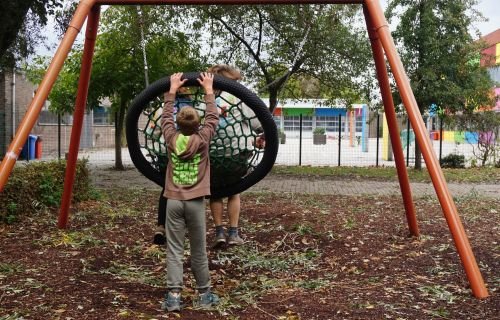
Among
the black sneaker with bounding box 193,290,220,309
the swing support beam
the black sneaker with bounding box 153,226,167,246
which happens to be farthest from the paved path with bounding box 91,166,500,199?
the black sneaker with bounding box 193,290,220,309

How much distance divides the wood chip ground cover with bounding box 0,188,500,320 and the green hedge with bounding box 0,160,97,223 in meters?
0.17

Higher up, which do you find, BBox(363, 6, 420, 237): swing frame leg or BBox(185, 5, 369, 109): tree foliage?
BBox(185, 5, 369, 109): tree foliage

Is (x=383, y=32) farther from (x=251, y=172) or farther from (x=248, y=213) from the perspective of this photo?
(x=248, y=213)

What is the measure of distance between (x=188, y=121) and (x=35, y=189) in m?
3.88

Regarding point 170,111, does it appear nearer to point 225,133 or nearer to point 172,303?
point 225,133

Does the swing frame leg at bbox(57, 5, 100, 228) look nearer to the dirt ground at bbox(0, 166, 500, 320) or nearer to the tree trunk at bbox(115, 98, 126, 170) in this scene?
the dirt ground at bbox(0, 166, 500, 320)

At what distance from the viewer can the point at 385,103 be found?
17.7ft

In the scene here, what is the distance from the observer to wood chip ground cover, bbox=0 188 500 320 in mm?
3574

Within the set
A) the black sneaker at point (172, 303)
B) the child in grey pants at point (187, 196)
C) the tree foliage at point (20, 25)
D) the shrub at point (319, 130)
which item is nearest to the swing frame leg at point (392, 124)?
the child in grey pants at point (187, 196)

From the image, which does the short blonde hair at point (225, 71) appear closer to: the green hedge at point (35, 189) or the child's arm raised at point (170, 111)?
the child's arm raised at point (170, 111)

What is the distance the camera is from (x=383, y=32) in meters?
4.28

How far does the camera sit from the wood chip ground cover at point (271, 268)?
357cm

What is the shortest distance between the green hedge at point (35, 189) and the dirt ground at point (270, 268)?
0.15 meters

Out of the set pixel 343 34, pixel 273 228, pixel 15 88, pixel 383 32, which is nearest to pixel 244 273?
pixel 273 228
